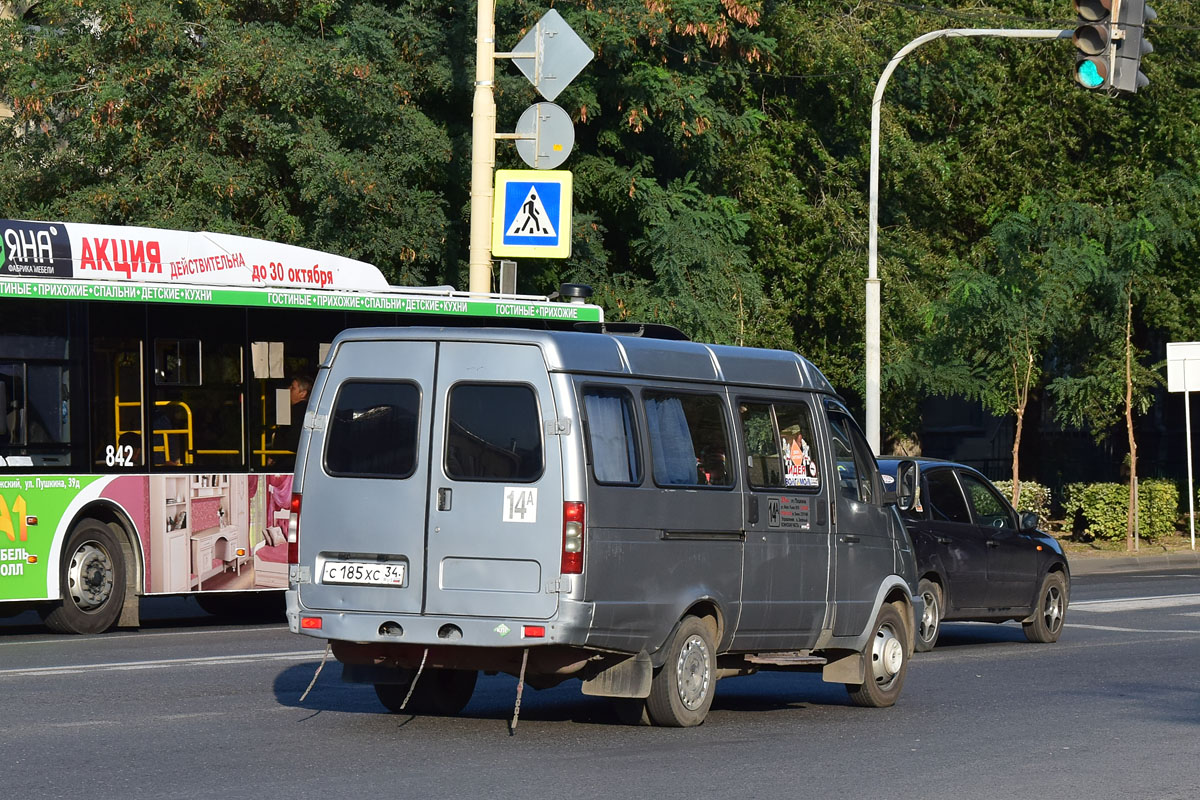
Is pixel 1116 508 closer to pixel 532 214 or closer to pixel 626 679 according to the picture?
pixel 532 214

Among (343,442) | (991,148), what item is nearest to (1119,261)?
(991,148)

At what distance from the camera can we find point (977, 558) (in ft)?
51.5

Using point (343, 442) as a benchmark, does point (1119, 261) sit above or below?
above

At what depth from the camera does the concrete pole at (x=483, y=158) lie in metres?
19.5

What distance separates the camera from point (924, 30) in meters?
32.7

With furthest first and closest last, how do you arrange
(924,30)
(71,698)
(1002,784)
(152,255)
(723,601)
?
(924,30) → (152,255) → (71,698) → (723,601) → (1002,784)

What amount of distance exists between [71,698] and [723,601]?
4.02 m

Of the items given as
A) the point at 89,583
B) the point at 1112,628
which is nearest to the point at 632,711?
the point at 89,583

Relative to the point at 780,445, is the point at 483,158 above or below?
above

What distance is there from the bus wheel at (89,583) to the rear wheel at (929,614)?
23.1 feet

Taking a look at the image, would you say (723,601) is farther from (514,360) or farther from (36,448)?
(36,448)

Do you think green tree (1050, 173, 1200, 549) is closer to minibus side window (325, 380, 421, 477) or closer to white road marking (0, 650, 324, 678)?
white road marking (0, 650, 324, 678)

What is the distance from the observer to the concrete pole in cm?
1948

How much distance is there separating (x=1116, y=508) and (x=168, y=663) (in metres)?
22.8
